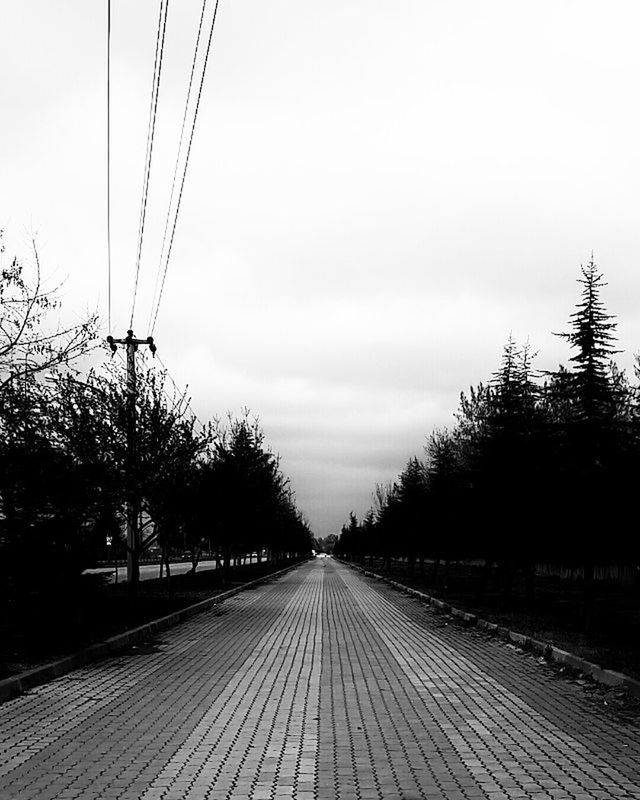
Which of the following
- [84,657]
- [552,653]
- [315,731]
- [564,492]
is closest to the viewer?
[315,731]

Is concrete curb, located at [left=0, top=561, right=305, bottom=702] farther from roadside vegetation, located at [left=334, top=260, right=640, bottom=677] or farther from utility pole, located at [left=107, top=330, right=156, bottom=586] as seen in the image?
roadside vegetation, located at [left=334, top=260, right=640, bottom=677]

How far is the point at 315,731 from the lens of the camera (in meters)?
8.04

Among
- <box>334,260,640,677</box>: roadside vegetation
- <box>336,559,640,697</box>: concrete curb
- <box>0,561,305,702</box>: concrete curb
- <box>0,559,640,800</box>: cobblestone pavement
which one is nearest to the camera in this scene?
<box>0,559,640,800</box>: cobblestone pavement

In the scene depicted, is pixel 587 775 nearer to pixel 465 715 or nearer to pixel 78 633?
pixel 465 715

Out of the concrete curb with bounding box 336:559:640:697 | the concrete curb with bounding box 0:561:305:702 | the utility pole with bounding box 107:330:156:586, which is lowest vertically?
the concrete curb with bounding box 336:559:640:697

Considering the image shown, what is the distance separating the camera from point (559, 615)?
73.8ft

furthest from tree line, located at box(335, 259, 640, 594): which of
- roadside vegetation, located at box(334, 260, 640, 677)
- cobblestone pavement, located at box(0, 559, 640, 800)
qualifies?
cobblestone pavement, located at box(0, 559, 640, 800)

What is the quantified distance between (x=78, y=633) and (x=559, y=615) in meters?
12.2

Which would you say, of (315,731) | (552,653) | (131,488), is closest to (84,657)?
(315,731)

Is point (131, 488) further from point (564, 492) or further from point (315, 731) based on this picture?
point (315, 731)

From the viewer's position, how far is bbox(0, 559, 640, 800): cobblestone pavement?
20.4 ft

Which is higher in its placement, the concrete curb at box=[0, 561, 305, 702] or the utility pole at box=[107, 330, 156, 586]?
the utility pole at box=[107, 330, 156, 586]

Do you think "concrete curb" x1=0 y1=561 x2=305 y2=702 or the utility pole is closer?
"concrete curb" x1=0 y1=561 x2=305 y2=702

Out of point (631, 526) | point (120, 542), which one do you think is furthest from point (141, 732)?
point (120, 542)
